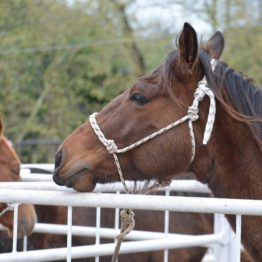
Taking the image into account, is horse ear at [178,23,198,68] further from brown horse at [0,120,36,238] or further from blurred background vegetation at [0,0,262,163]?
blurred background vegetation at [0,0,262,163]

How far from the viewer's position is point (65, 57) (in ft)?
59.8

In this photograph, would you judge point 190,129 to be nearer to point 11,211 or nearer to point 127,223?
point 127,223

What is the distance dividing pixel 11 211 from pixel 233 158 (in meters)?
2.14

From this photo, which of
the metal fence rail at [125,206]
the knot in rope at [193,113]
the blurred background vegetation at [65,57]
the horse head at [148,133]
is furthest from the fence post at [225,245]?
the blurred background vegetation at [65,57]

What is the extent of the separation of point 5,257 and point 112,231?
132 cm

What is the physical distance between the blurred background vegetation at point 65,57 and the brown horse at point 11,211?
11.3 m

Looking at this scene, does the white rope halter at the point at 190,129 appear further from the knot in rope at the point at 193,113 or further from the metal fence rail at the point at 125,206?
the metal fence rail at the point at 125,206

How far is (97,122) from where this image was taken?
3033mm

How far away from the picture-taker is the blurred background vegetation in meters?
17.2

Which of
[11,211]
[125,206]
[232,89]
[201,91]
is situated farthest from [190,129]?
[11,211]

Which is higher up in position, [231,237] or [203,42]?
[203,42]

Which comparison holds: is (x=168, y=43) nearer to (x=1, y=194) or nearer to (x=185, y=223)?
(x=185, y=223)

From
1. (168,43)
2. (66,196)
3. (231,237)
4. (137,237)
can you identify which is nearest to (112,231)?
(137,237)

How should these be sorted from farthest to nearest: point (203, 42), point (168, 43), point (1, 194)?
point (168, 43)
point (203, 42)
point (1, 194)
